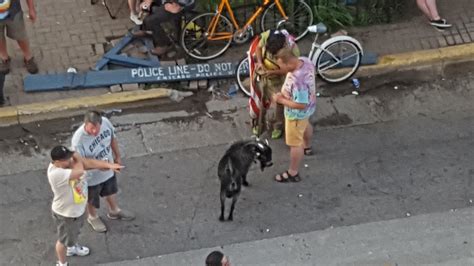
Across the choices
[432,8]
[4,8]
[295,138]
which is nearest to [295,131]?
[295,138]

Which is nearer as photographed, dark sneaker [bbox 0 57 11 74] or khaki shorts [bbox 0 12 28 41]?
khaki shorts [bbox 0 12 28 41]

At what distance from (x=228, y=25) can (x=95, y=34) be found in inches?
69.2

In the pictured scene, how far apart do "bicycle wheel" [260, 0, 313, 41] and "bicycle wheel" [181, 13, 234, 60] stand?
19.8 inches

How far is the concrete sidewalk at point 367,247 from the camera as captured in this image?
304 inches

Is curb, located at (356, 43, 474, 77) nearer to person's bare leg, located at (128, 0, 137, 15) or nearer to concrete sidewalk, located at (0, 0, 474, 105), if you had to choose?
concrete sidewalk, located at (0, 0, 474, 105)

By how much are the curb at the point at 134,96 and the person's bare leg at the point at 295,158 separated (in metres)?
2.01

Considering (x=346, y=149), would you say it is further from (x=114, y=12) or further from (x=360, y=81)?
(x=114, y=12)

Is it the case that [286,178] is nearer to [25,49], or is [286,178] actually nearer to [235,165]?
[235,165]

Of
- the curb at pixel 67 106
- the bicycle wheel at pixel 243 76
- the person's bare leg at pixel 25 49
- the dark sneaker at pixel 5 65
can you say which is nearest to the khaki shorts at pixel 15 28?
the person's bare leg at pixel 25 49

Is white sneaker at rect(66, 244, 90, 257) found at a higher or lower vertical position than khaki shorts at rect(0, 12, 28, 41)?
lower

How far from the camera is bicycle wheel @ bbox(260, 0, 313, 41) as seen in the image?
10.3 meters

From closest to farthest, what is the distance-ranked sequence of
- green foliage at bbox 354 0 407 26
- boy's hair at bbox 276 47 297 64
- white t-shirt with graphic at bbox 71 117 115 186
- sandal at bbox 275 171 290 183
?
white t-shirt with graphic at bbox 71 117 115 186, boy's hair at bbox 276 47 297 64, sandal at bbox 275 171 290 183, green foliage at bbox 354 0 407 26

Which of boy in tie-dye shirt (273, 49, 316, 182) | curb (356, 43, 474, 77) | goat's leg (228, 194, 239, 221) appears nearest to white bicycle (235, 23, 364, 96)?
curb (356, 43, 474, 77)

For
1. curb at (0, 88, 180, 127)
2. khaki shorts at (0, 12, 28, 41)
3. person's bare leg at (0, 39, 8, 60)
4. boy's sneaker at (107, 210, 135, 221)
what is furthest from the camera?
person's bare leg at (0, 39, 8, 60)
